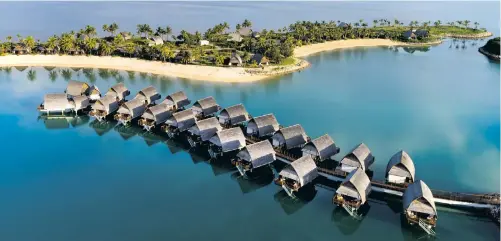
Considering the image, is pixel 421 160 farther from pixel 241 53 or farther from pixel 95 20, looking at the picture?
pixel 95 20

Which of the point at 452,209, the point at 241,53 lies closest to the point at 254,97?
the point at 241,53

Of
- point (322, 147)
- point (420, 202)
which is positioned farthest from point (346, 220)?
point (322, 147)

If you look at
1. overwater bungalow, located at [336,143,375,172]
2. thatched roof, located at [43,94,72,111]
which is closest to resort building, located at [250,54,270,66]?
thatched roof, located at [43,94,72,111]

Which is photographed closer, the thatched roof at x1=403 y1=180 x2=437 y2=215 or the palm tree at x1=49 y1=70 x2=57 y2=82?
the thatched roof at x1=403 y1=180 x2=437 y2=215

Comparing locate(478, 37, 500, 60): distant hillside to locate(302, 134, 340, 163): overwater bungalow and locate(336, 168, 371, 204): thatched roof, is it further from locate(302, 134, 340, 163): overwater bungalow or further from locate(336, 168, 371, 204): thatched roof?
locate(336, 168, 371, 204): thatched roof

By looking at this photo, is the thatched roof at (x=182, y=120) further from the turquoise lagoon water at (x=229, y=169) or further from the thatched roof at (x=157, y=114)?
the turquoise lagoon water at (x=229, y=169)
